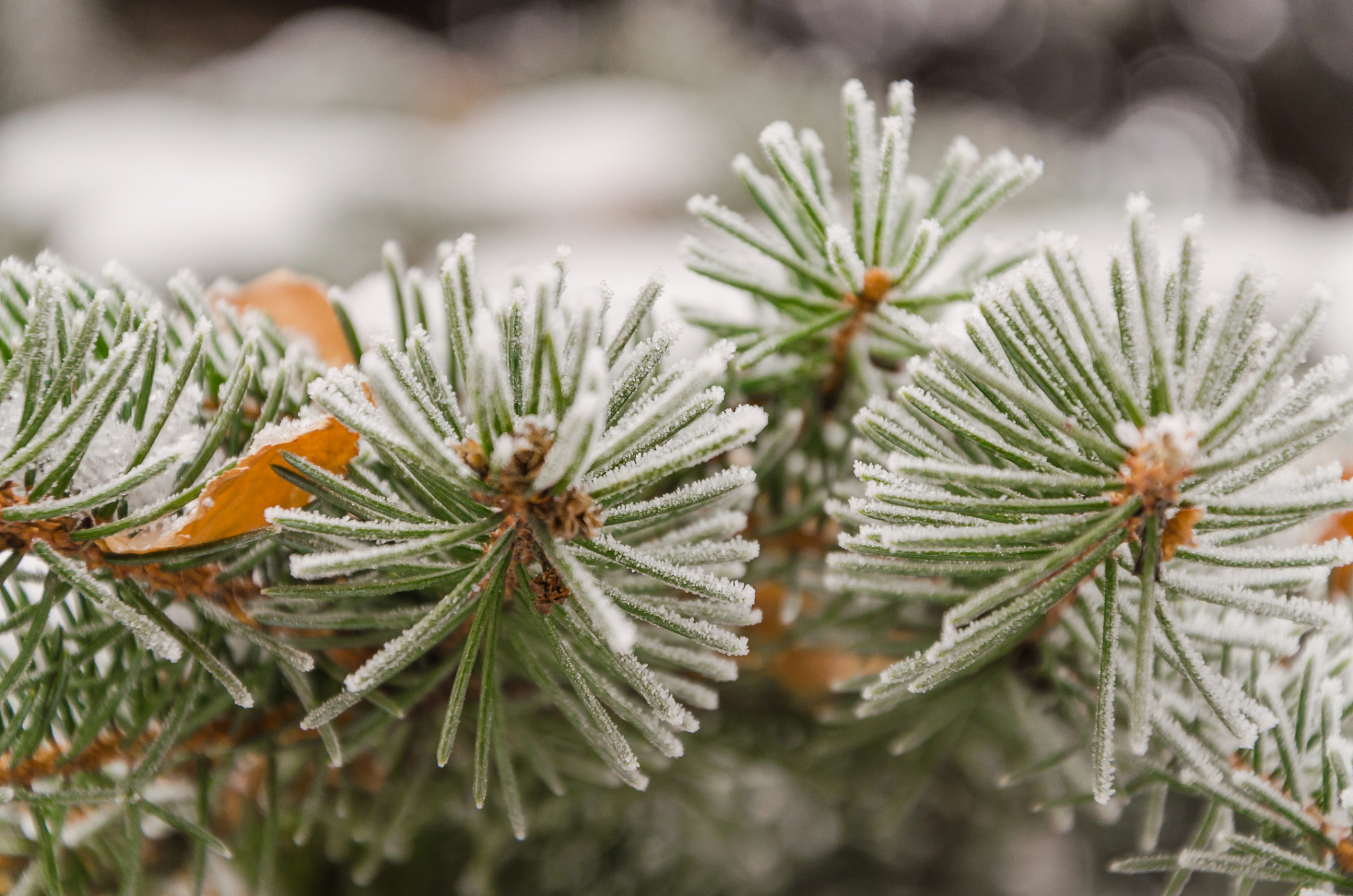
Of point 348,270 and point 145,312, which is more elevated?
point 348,270

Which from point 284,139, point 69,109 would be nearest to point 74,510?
point 284,139

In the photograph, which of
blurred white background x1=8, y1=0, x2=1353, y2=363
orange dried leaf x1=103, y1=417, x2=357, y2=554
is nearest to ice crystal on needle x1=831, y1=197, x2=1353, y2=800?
orange dried leaf x1=103, y1=417, x2=357, y2=554

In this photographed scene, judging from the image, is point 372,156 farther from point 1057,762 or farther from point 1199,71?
point 1199,71

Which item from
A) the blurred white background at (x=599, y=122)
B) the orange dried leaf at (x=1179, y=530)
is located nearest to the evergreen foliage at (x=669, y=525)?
the orange dried leaf at (x=1179, y=530)

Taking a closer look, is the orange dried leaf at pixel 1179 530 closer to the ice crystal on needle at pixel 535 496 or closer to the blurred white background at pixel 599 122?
the ice crystal on needle at pixel 535 496

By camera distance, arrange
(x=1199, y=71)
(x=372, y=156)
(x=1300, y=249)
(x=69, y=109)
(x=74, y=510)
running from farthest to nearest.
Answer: (x=1199, y=71) → (x=69, y=109) → (x=372, y=156) → (x=1300, y=249) → (x=74, y=510)

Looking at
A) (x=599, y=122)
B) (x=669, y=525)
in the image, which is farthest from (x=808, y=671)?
(x=599, y=122)

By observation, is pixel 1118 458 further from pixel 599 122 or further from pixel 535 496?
pixel 599 122
